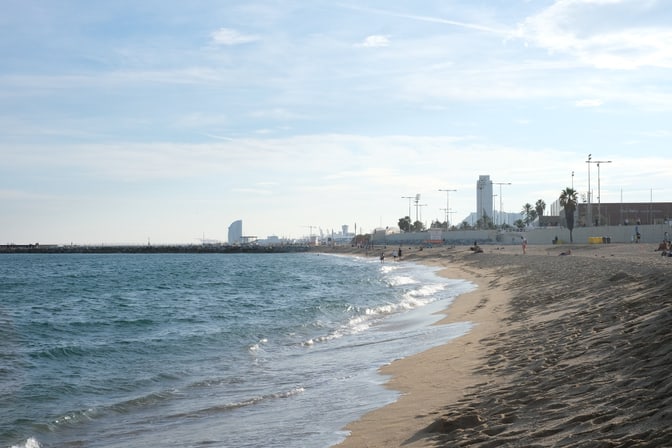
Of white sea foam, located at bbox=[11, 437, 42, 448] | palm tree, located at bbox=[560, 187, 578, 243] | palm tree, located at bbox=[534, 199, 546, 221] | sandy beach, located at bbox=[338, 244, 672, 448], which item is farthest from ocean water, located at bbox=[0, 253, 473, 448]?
palm tree, located at bbox=[534, 199, 546, 221]

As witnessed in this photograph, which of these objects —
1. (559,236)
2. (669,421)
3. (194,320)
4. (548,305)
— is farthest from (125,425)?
(559,236)

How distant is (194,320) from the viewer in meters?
27.0

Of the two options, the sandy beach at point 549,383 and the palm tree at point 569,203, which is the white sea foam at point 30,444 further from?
the palm tree at point 569,203

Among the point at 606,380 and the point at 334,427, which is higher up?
the point at 606,380

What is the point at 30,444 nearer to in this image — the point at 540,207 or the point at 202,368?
the point at 202,368

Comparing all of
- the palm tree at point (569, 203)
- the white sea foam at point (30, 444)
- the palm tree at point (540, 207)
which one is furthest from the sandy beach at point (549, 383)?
the palm tree at point (540, 207)

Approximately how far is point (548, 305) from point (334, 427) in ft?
39.6

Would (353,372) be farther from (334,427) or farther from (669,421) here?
(669,421)

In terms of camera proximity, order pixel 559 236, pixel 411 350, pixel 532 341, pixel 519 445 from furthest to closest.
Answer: pixel 559 236 < pixel 411 350 < pixel 532 341 < pixel 519 445

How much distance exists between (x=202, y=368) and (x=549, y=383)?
10.1 m

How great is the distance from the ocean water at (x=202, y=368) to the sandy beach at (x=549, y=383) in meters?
0.97

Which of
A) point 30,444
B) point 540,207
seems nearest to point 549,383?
point 30,444

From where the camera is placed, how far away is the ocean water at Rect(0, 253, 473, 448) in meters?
10.9

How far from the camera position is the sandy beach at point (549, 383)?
666 centimetres
